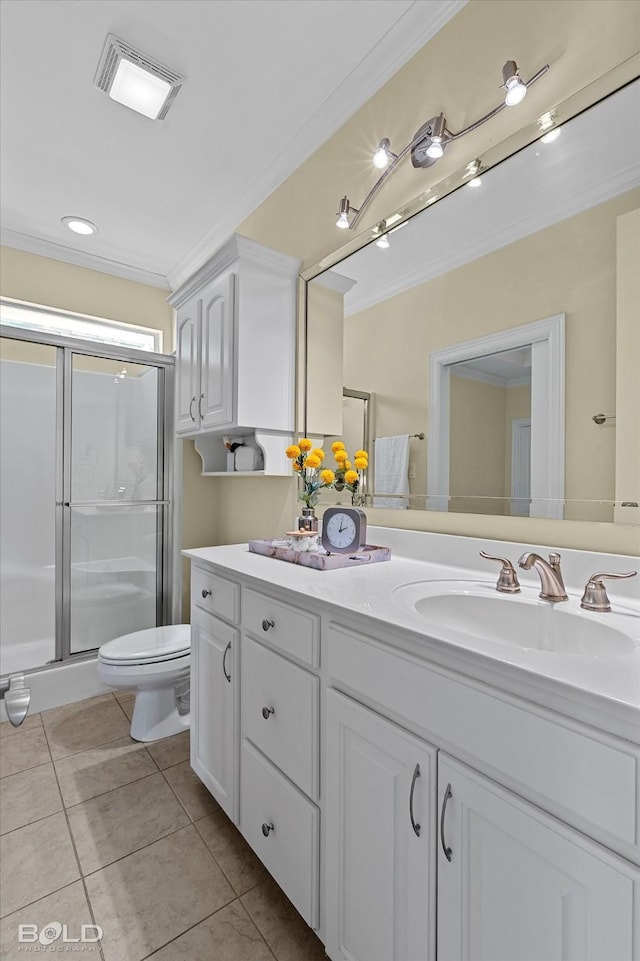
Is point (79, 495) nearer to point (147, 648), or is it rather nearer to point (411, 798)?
point (147, 648)

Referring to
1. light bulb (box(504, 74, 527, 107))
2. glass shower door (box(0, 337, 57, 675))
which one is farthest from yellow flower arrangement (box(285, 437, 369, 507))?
glass shower door (box(0, 337, 57, 675))

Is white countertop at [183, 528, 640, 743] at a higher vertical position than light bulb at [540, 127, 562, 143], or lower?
lower

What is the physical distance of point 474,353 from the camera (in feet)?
4.36

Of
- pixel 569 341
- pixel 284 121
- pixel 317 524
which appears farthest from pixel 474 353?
pixel 284 121

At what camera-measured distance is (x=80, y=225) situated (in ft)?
8.64

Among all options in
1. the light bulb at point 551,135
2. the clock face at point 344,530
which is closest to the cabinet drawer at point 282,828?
the clock face at point 344,530

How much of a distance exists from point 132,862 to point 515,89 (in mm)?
2408

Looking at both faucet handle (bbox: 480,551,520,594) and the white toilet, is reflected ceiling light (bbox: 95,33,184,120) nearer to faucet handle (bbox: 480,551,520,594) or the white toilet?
faucet handle (bbox: 480,551,520,594)

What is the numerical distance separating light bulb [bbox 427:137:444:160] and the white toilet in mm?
2068

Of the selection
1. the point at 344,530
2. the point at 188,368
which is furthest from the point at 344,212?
the point at 344,530

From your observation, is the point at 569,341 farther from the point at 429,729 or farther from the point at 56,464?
the point at 56,464

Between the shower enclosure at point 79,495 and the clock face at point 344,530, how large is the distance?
1.59 metres

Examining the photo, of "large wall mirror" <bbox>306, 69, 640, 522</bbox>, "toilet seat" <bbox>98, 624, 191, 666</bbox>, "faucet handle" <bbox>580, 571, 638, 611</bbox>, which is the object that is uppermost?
"large wall mirror" <bbox>306, 69, 640, 522</bbox>

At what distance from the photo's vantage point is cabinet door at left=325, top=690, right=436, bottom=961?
811 mm
